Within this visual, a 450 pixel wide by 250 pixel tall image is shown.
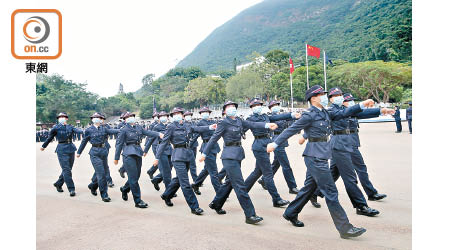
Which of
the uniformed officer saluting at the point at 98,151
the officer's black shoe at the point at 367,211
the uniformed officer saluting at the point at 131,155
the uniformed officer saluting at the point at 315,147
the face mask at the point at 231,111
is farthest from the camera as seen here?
the uniformed officer saluting at the point at 98,151

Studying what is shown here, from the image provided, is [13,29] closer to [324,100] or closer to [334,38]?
[324,100]

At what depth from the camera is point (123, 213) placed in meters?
5.81

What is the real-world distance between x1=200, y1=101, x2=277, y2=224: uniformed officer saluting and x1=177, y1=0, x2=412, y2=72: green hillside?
8077cm

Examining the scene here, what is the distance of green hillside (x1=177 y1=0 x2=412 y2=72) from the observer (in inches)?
3765

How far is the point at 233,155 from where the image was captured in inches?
204

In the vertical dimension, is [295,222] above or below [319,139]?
below

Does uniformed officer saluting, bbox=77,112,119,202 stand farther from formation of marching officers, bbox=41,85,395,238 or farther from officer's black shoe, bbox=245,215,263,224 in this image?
officer's black shoe, bbox=245,215,263,224

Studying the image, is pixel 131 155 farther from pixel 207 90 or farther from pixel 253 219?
pixel 207 90

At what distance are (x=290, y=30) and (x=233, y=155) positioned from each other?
503 feet

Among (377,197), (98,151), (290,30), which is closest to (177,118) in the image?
(98,151)

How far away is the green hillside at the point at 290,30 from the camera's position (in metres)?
95.6

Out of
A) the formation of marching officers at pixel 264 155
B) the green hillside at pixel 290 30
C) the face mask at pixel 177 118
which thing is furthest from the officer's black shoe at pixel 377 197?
the green hillside at pixel 290 30

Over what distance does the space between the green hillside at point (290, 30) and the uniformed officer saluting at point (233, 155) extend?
8077cm

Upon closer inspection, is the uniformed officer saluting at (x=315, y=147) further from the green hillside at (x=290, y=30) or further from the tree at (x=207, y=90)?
the green hillside at (x=290, y=30)
